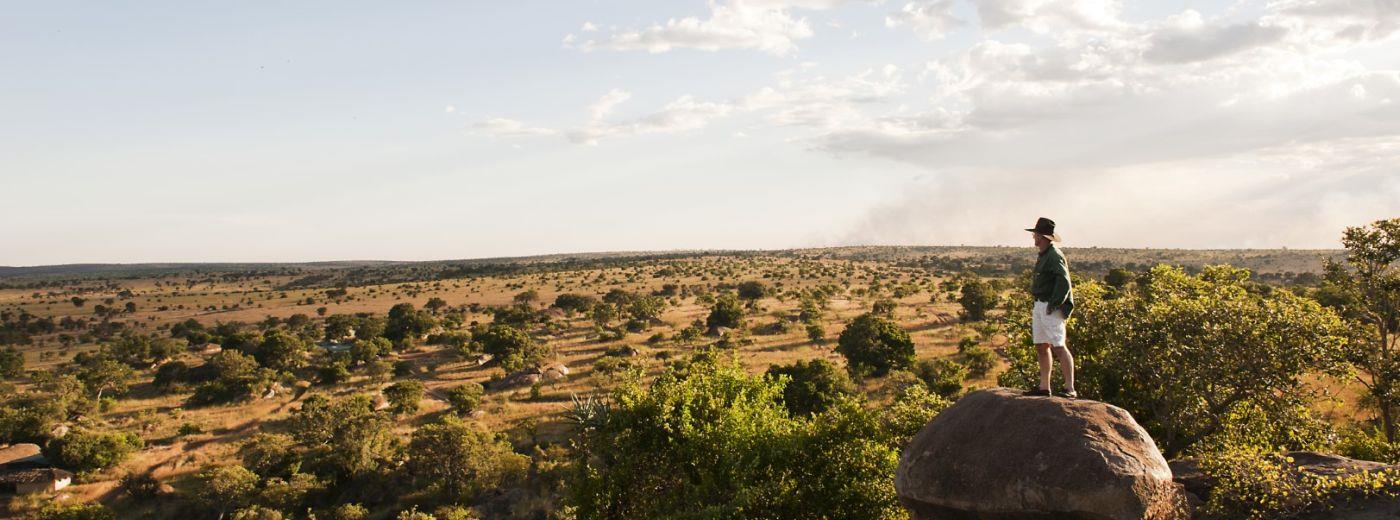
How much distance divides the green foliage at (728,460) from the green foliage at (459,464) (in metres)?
18.8

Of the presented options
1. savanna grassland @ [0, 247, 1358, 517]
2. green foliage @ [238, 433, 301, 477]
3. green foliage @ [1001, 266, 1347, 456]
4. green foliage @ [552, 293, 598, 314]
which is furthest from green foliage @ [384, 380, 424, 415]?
green foliage @ [1001, 266, 1347, 456]

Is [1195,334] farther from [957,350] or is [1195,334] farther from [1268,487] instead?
[957,350]

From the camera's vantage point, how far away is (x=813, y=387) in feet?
131

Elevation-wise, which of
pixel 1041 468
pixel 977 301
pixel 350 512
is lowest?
pixel 350 512

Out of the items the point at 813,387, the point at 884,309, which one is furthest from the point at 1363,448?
the point at 884,309

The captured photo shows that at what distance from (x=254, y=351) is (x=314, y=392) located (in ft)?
54.3

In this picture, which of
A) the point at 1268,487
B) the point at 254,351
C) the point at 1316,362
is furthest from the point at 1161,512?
the point at 254,351

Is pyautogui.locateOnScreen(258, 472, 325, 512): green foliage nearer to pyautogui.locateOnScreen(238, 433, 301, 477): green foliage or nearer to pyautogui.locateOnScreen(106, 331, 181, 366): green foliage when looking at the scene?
pyautogui.locateOnScreen(238, 433, 301, 477): green foliage

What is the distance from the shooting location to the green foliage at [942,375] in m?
41.6

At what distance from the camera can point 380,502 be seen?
117ft

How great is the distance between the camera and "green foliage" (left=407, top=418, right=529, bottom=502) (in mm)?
35406

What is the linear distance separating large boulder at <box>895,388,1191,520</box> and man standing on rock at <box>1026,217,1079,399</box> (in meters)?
0.66

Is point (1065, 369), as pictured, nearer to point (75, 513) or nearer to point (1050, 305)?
point (1050, 305)

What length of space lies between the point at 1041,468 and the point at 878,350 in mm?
40842
